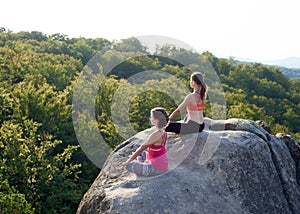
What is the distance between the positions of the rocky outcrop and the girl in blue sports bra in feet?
0.74

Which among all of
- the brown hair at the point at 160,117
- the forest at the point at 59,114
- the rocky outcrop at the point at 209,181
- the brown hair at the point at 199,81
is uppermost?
the brown hair at the point at 199,81

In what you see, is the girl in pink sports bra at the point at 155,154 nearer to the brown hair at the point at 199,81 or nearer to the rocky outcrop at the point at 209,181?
the rocky outcrop at the point at 209,181

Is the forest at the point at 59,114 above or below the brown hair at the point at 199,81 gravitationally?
below

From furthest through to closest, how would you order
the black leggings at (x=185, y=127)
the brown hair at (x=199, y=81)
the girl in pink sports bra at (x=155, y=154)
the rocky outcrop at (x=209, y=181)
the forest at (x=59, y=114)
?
the forest at (x=59, y=114)
the black leggings at (x=185, y=127)
the brown hair at (x=199, y=81)
the girl in pink sports bra at (x=155, y=154)
the rocky outcrop at (x=209, y=181)

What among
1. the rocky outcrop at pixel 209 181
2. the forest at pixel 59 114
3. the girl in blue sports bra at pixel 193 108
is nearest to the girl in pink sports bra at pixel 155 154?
the rocky outcrop at pixel 209 181

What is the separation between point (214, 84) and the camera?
158 ft

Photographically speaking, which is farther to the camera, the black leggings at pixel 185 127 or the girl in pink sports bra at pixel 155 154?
the black leggings at pixel 185 127

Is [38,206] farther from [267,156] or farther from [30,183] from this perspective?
[267,156]

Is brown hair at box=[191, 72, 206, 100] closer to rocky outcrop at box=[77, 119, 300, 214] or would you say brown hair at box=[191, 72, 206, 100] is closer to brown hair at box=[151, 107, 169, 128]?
rocky outcrop at box=[77, 119, 300, 214]

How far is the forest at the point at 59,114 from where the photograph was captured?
20.6 metres

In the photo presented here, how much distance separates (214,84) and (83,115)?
24.1 metres

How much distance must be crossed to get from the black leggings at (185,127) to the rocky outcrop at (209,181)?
143 millimetres

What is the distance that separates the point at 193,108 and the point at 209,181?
2015 mm

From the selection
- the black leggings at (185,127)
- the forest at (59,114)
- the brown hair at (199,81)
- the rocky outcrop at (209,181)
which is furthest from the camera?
the forest at (59,114)
